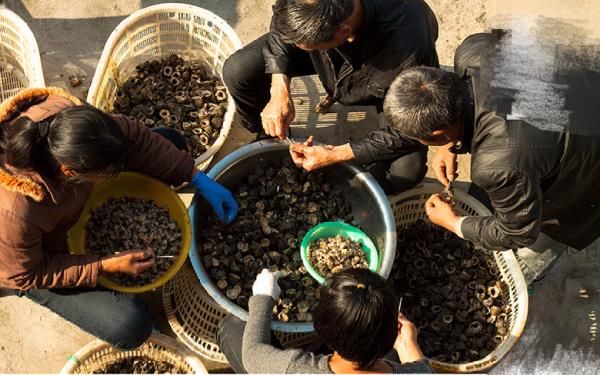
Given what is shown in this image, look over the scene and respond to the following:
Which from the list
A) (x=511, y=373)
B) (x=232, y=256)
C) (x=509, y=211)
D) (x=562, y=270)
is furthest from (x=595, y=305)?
(x=232, y=256)

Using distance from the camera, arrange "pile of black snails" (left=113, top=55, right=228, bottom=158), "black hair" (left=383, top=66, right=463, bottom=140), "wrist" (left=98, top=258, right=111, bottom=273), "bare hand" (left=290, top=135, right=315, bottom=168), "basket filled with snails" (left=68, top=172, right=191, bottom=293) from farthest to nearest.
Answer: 1. "pile of black snails" (left=113, top=55, right=228, bottom=158)
2. "bare hand" (left=290, top=135, right=315, bottom=168)
3. "basket filled with snails" (left=68, top=172, right=191, bottom=293)
4. "wrist" (left=98, top=258, right=111, bottom=273)
5. "black hair" (left=383, top=66, right=463, bottom=140)

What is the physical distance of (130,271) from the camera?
9.64 ft

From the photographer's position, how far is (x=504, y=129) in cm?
247

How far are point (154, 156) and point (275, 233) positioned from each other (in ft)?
→ 2.46

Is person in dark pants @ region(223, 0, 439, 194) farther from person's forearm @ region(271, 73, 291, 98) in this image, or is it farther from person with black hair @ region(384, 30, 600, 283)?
person with black hair @ region(384, 30, 600, 283)

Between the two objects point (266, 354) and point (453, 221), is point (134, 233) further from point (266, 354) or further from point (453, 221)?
point (453, 221)

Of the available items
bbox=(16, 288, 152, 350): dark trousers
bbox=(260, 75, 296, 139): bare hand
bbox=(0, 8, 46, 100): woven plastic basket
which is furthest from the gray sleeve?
bbox=(0, 8, 46, 100): woven plastic basket

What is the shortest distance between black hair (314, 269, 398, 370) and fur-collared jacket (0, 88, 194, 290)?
121cm

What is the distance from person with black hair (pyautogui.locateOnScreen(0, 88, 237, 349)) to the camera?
8.13 feet

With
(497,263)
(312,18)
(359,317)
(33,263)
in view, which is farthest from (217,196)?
(497,263)

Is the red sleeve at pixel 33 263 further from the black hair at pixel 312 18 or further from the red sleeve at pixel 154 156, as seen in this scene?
the black hair at pixel 312 18

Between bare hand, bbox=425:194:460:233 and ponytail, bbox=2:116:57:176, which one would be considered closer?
ponytail, bbox=2:116:57:176

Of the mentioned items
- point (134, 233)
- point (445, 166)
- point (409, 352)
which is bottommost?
point (409, 352)

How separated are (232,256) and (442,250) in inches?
48.3
